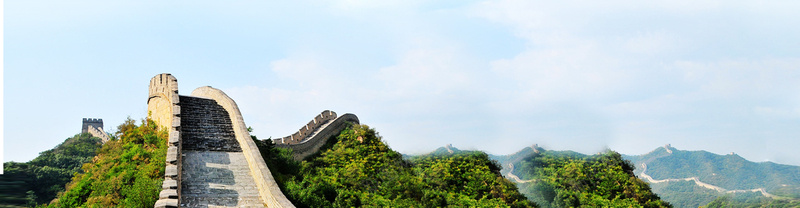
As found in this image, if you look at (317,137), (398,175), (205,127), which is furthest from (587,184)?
(205,127)

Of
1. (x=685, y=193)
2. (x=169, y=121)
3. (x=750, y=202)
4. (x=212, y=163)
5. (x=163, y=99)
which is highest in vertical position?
(x=163, y=99)

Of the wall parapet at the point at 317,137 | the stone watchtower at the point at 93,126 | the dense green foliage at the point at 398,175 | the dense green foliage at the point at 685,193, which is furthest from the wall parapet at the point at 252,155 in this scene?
the stone watchtower at the point at 93,126

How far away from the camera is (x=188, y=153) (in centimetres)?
1131

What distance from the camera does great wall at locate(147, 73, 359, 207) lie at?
8922mm

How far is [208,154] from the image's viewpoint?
11.4 meters

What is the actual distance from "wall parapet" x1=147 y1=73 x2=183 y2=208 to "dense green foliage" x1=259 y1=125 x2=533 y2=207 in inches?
97.3

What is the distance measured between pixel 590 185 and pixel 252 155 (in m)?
12.2

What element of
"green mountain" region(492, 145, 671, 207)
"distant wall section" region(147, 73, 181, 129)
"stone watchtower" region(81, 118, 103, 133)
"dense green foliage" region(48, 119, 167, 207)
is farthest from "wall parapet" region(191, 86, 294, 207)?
"stone watchtower" region(81, 118, 103, 133)

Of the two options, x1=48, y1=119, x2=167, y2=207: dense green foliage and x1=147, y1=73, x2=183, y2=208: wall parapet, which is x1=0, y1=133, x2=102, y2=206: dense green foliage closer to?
x1=147, y1=73, x2=183, y2=208: wall parapet

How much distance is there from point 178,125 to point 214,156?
1230mm

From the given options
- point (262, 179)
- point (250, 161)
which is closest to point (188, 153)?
point (250, 161)

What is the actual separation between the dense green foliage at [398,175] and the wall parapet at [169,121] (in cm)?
247

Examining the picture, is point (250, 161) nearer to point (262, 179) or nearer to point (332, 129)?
point (262, 179)

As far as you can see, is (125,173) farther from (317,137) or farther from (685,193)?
(685,193)
